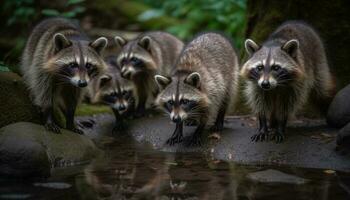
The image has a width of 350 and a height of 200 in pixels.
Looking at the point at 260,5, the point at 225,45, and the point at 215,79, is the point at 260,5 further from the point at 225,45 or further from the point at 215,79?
the point at 215,79

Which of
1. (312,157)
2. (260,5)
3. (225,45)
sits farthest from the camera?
(260,5)

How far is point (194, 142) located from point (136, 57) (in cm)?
194

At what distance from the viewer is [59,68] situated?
611 centimetres

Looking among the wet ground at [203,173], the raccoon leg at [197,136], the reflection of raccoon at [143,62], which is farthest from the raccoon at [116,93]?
the raccoon leg at [197,136]

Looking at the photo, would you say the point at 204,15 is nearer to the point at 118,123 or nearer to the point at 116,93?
the point at 116,93

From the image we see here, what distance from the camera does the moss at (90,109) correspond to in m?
7.91

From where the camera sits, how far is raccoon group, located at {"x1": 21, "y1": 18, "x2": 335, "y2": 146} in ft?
20.0

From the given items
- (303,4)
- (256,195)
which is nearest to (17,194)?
(256,195)

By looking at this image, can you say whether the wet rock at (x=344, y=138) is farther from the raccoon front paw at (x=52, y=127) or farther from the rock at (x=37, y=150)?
the raccoon front paw at (x=52, y=127)

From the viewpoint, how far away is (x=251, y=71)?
20.3 ft

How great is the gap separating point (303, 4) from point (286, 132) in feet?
5.70

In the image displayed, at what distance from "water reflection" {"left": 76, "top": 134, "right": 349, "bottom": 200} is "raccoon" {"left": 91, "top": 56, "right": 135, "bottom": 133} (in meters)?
1.35

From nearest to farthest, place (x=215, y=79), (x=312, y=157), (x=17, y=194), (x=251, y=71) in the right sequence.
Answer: (x=17, y=194)
(x=312, y=157)
(x=251, y=71)
(x=215, y=79)

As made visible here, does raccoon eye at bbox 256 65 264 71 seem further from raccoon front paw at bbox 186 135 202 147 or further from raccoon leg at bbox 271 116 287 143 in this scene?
raccoon front paw at bbox 186 135 202 147
